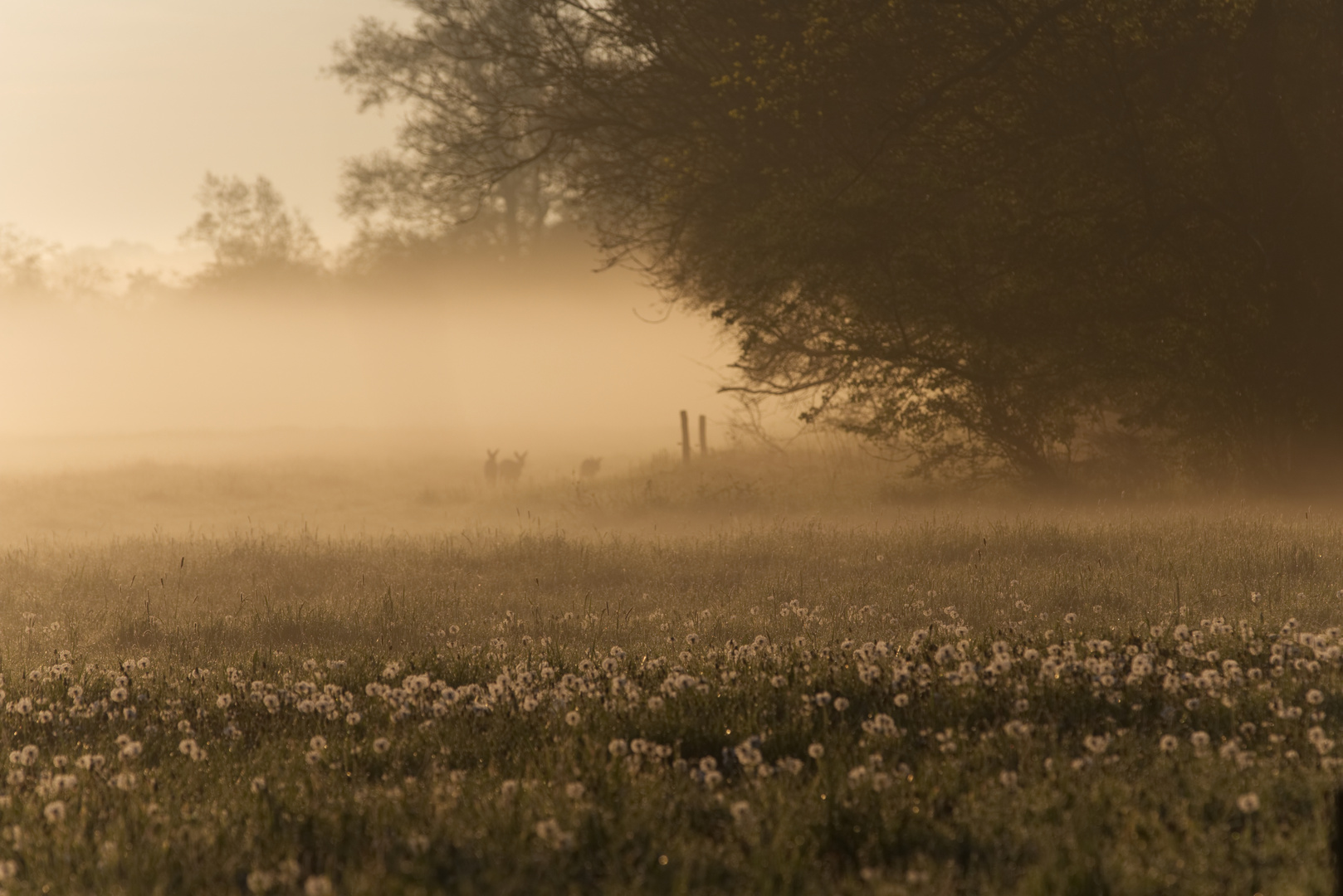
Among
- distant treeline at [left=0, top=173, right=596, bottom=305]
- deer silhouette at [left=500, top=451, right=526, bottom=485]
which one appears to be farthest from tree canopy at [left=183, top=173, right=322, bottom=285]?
deer silhouette at [left=500, top=451, right=526, bottom=485]

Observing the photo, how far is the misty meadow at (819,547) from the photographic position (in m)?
4.45

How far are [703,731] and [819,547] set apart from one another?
29.7ft

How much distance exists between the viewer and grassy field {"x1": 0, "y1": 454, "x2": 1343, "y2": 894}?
4129 millimetres

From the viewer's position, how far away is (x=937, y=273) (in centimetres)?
1859

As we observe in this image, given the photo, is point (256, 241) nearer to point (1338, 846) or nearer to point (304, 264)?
point (304, 264)

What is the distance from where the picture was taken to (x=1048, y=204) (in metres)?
18.1

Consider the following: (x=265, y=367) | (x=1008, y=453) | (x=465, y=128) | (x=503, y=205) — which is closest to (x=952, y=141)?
(x=1008, y=453)

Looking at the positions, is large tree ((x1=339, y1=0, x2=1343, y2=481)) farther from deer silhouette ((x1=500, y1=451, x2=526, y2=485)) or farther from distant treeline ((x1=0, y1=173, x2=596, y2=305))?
distant treeline ((x1=0, y1=173, x2=596, y2=305))

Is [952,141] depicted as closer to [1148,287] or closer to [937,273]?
[937,273]

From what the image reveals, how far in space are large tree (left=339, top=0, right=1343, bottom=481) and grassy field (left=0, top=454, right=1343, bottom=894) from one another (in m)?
5.81

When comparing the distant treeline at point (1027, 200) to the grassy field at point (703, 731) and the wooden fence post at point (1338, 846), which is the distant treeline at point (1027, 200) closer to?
the grassy field at point (703, 731)

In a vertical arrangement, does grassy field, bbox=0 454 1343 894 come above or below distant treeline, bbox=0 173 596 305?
below

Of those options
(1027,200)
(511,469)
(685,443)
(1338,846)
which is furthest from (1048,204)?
(511,469)

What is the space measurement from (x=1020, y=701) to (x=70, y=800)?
4369mm
